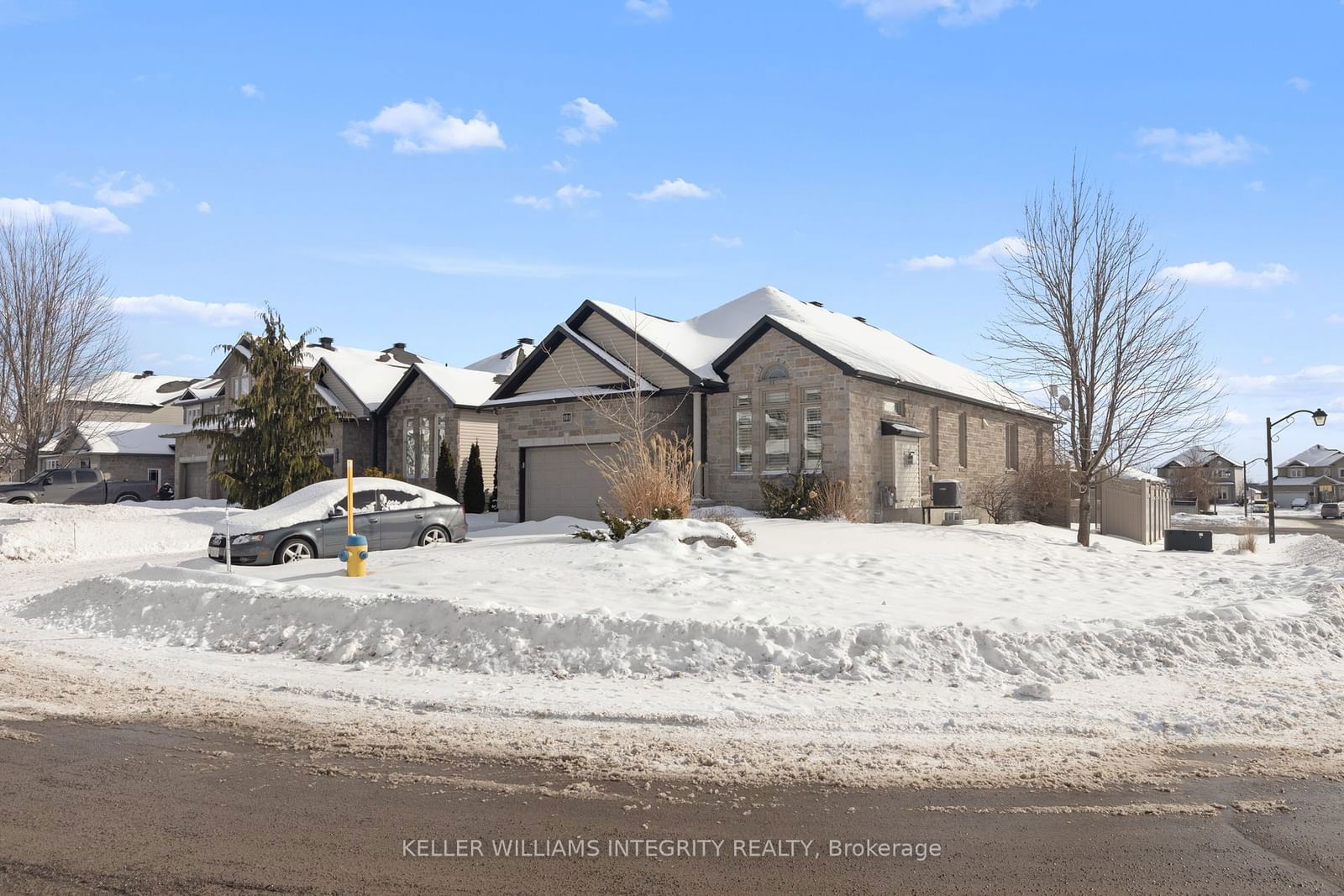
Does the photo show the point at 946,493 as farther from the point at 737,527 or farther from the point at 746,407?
the point at 737,527

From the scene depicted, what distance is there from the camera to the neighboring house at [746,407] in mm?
22719

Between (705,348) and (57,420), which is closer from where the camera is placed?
(705,348)

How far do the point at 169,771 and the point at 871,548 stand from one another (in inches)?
486

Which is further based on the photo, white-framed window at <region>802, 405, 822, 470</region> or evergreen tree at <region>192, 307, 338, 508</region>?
evergreen tree at <region>192, 307, 338, 508</region>

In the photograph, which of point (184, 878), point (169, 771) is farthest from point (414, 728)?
point (184, 878)

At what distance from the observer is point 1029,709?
7.11m

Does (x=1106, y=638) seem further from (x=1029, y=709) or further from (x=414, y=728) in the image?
(x=414, y=728)

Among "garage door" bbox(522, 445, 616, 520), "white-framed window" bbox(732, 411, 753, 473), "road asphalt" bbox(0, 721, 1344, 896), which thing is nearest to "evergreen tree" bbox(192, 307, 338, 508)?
"garage door" bbox(522, 445, 616, 520)

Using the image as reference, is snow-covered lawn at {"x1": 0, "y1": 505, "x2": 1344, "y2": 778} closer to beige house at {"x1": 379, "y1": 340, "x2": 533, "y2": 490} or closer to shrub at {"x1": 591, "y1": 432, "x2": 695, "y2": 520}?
shrub at {"x1": 591, "y1": 432, "x2": 695, "y2": 520}

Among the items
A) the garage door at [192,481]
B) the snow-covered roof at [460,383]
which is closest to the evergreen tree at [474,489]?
the snow-covered roof at [460,383]

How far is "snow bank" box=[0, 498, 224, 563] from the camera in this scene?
2011cm

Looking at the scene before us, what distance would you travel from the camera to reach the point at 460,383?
34.2 m

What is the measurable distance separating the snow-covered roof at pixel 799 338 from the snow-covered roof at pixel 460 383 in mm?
7496

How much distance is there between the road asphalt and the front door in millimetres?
10313
